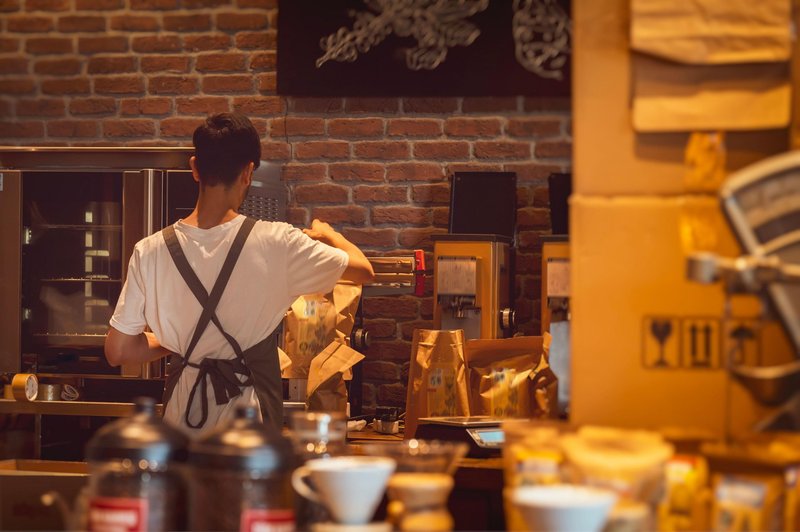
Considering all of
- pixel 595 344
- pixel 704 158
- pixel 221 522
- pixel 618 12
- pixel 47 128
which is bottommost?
pixel 221 522

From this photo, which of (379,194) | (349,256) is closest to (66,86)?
(379,194)

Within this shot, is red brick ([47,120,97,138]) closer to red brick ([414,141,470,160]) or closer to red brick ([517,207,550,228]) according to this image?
red brick ([414,141,470,160])

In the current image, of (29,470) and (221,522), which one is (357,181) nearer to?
(29,470)

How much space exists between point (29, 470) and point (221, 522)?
2320mm

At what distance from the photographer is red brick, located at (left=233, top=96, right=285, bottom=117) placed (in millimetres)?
4508

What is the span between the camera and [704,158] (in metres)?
1.57

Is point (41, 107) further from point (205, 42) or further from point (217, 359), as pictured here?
point (217, 359)

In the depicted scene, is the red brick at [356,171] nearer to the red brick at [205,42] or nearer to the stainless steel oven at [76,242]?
the red brick at [205,42]

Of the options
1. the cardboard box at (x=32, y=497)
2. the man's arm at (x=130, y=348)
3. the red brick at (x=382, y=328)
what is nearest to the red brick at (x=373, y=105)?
the red brick at (x=382, y=328)

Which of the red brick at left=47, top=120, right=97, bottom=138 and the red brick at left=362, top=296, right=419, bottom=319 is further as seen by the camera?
the red brick at left=47, top=120, right=97, bottom=138

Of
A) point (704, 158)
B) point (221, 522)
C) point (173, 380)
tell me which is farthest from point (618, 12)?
point (173, 380)

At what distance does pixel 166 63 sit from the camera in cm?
463

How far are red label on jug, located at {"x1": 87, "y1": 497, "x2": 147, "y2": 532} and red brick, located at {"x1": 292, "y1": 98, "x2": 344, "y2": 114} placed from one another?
126 inches

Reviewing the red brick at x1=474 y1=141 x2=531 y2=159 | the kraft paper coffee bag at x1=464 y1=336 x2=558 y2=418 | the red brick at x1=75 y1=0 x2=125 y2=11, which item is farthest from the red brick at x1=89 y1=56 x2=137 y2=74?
the kraft paper coffee bag at x1=464 y1=336 x2=558 y2=418
